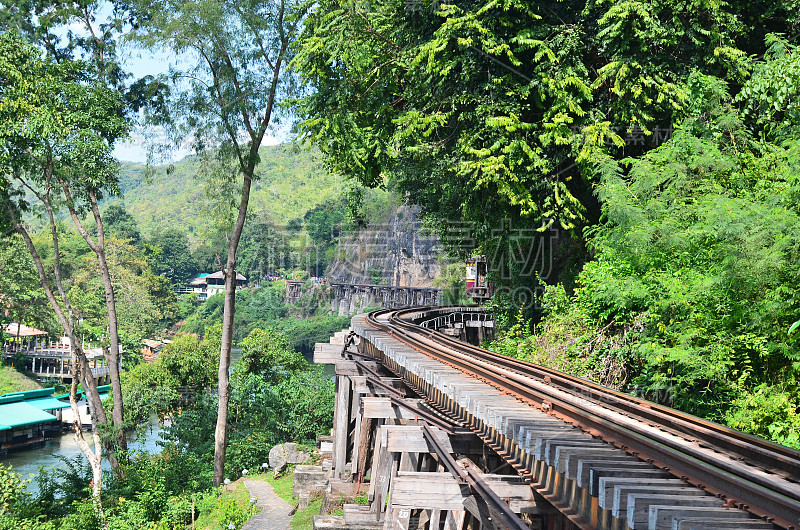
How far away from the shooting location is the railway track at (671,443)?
3.59 meters

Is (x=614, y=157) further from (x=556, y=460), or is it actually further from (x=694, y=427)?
(x=556, y=460)

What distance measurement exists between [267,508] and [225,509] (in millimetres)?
1572

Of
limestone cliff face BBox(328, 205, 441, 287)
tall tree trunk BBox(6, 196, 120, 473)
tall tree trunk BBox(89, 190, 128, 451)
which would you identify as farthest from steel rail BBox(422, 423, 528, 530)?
limestone cliff face BBox(328, 205, 441, 287)

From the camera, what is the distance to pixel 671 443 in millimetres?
4598

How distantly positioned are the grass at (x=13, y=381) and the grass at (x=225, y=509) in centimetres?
3257

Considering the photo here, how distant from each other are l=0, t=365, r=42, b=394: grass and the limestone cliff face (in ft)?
113

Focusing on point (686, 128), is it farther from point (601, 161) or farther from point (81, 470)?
point (81, 470)

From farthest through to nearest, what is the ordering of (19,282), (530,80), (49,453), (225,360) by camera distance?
(19,282)
(49,453)
(225,360)
(530,80)

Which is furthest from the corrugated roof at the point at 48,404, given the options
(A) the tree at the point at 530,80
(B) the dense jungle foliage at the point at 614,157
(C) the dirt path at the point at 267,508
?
(A) the tree at the point at 530,80

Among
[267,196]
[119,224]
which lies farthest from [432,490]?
[267,196]

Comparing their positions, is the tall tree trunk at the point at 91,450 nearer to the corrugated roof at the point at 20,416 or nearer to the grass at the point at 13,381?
the corrugated roof at the point at 20,416

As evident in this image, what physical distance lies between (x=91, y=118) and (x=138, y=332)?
3927 cm

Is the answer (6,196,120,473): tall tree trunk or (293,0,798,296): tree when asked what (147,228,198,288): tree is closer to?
(6,196,120,473): tall tree trunk

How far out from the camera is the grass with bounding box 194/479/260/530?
56.0ft
